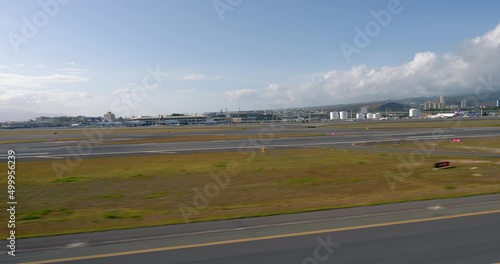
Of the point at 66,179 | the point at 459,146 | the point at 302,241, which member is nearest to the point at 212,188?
the point at 66,179

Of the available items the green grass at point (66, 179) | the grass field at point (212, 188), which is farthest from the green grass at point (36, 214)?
the green grass at point (66, 179)

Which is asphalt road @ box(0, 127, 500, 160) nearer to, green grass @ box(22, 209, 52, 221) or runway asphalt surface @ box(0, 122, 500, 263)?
green grass @ box(22, 209, 52, 221)

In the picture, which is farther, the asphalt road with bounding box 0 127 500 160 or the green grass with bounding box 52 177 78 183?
the asphalt road with bounding box 0 127 500 160

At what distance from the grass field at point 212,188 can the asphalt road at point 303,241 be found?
4.98 ft

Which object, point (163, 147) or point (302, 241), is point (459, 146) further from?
point (302, 241)

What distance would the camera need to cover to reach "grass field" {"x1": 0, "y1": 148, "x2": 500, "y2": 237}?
42.7ft

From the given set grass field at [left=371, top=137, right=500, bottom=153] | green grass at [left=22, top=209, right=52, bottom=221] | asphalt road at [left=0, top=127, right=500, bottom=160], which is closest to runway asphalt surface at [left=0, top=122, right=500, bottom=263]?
green grass at [left=22, top=209, right=52, bottom=221]

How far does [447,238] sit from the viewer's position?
8672 millimetres

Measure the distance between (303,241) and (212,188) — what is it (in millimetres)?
11115

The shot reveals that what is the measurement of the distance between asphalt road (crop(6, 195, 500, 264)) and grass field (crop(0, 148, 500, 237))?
4.98ft

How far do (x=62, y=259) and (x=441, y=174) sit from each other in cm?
2095

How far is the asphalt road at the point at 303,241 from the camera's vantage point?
25.4ft

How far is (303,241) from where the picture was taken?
8.76 meters

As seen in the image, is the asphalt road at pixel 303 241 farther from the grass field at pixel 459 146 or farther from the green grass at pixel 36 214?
the grass field at pixel 459 146
